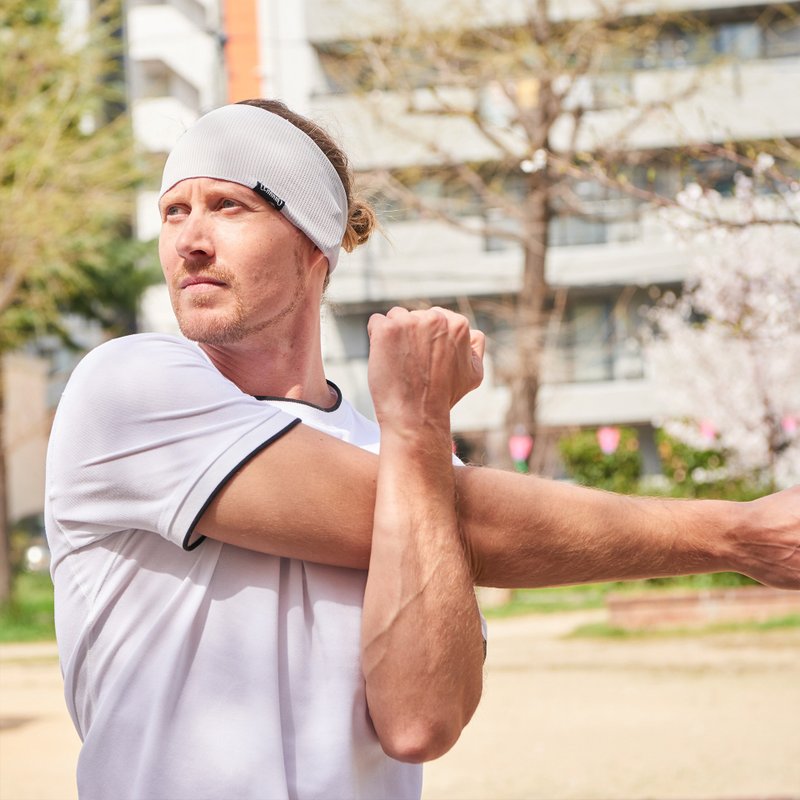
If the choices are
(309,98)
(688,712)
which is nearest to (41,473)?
(309,98)

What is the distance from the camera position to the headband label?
6.03ft

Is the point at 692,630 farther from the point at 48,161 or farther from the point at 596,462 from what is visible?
the point at 48,161

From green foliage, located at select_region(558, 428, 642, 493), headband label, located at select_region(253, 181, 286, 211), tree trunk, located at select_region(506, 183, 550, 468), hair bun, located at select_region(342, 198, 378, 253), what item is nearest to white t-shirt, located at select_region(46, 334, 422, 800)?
headband label, located at select_region(253, 181, 286, 211)

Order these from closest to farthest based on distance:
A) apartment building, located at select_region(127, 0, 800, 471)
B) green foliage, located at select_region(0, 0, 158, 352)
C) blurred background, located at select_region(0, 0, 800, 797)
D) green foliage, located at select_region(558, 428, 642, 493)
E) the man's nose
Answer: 1. the man's nose
2. blurred background, located at select_region(0, 0, 800, 797)
3. green foliage, located at select_region(0, 0, 158, 352)
4. green foliage, located at select_region(558, 428, 642, 493)
5. apartment building, located at select_region(127, 0, 800, 471)

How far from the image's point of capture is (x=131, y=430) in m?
1.60

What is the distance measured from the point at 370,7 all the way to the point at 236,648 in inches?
1002

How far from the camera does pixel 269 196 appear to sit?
1.84 metres

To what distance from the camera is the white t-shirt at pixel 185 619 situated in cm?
156

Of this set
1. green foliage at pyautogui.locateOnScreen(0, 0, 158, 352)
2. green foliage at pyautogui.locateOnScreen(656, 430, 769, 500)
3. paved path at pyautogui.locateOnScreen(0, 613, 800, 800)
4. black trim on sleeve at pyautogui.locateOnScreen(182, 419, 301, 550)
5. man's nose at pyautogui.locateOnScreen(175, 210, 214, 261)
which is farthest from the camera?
green foliage at pyautogui.locateOnScreen(656, 430, 769, 500)

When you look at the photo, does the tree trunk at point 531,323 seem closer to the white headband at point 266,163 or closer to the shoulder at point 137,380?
the white headband at point 266,163

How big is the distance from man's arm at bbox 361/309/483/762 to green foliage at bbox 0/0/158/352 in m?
14.4

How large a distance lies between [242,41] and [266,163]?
29.3 m

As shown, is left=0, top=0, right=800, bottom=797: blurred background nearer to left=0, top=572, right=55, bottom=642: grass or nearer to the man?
left=0, top=572, right=55, bottom=642: grass

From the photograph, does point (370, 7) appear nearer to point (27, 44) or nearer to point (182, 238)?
point (27, 44)
